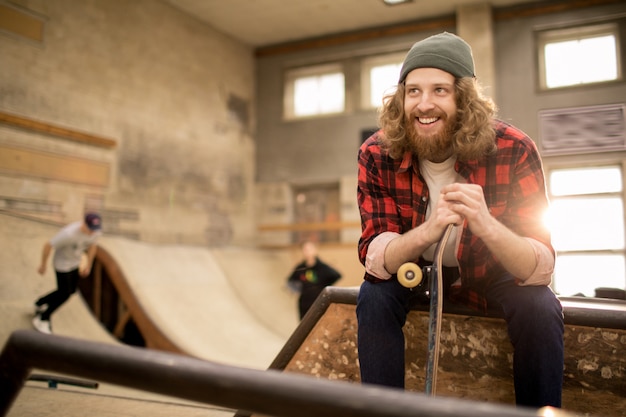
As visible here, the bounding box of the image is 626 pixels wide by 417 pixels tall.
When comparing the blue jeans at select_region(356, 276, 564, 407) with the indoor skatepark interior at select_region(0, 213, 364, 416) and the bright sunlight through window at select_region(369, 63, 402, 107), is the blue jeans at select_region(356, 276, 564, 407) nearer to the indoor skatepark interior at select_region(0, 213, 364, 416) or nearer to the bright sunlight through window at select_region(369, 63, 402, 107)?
the indoor skatepark interior at select_region(0, 213, 364, 416)

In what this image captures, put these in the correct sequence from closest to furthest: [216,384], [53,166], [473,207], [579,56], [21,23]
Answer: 1. [216,384]
2. [473,207]
3. [21,23]
4. [53,166]
5. [579,56]

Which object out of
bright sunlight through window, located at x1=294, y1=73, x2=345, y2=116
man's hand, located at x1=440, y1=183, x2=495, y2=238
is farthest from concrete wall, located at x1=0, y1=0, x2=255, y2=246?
man's hand, located at x1=440, y1=183, x2=495, y2=238

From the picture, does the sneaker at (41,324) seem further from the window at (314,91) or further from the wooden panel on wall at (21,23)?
the window at (314,91)

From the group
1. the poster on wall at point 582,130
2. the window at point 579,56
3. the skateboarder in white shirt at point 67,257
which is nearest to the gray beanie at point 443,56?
the skateboarder in white shirt at point 67,257

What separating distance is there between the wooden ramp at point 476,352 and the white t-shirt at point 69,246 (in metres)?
4.49

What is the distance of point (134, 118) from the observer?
875cm

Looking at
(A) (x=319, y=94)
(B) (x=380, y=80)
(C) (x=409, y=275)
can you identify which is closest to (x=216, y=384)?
(C) (x=409, y=275)

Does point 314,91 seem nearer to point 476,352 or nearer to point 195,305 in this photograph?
point 195,305

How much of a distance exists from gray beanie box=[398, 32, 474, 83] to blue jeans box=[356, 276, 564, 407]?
0.65 meters

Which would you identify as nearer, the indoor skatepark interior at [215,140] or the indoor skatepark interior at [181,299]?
the indoor skatepark interior at [181,299]

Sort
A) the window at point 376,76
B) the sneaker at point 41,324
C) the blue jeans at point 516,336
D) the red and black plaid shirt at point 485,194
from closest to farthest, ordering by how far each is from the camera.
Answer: the blue jeans at point 516,336, the red and black plaid shirt at point 485,194, the sneaker at point 41,324, the window at point 376,76

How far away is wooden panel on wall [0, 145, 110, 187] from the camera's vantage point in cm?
696

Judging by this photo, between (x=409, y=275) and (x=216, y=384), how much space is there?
90 cm

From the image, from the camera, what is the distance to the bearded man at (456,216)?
1.49 metres
